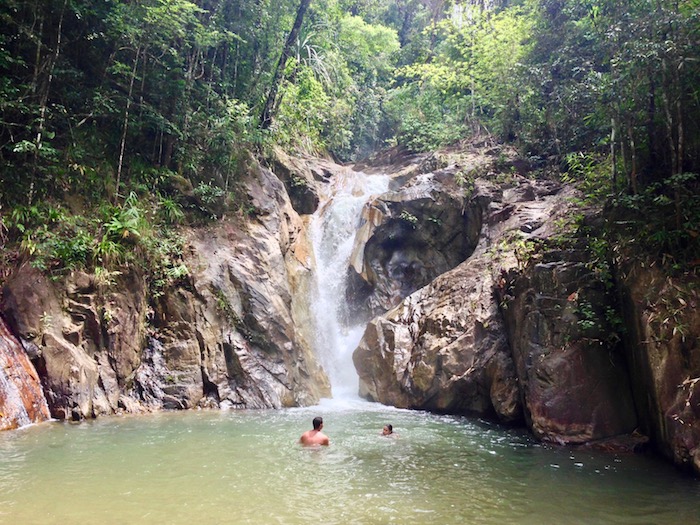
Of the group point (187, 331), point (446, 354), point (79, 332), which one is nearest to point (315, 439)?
point (446, 354)

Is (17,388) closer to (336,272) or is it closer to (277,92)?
(336,272)

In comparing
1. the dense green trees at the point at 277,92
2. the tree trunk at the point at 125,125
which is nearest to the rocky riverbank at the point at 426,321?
the dense green trees at the point at 277,92

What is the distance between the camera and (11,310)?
9.70m

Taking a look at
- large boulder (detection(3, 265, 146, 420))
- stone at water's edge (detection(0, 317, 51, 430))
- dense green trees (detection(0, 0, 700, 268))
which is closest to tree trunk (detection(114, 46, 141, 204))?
dense green trees (detection(0, 0, 700, 268))

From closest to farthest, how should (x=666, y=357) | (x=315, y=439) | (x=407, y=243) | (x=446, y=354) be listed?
(x=666, y=357) → (x=315, y=439) → (x=446, y=354) → (x=407, y=243)

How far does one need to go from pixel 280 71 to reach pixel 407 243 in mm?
7993

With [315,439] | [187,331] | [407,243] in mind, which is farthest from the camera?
[407,243]

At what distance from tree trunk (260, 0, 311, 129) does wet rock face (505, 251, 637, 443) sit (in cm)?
1243

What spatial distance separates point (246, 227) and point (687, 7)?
39.4ft

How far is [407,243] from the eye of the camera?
18250mm

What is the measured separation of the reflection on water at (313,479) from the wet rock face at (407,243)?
8377mm

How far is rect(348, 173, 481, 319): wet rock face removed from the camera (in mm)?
17516

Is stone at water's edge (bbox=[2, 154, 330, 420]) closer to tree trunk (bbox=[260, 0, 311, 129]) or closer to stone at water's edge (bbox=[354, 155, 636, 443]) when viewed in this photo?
stone at water's edge (bbox=[354, 155, 636, 443])

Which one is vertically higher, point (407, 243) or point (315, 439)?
point (407, 243)
